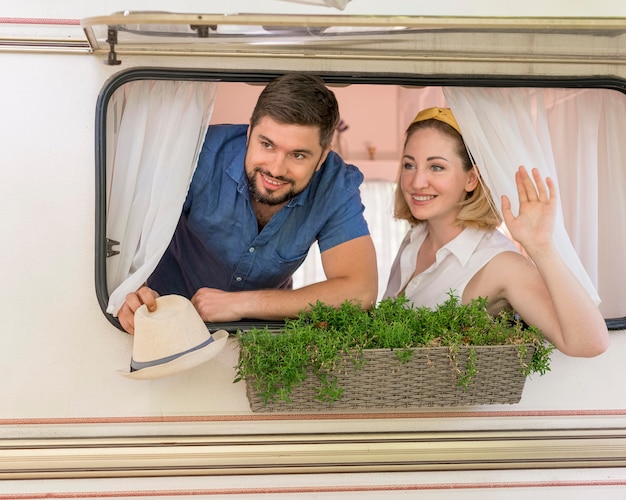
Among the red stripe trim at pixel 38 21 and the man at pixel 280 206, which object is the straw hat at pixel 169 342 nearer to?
the man at pixel 280 206

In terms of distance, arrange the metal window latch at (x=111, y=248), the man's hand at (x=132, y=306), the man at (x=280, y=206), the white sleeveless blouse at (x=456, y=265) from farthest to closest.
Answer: the white sleeveless blouse at (x=456, y=265) → the man at (x=280, y=206) → the metal window latch at (x=111, y=248) → the man's hand at (x=132, y=306)

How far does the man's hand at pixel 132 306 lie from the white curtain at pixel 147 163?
0.12 m

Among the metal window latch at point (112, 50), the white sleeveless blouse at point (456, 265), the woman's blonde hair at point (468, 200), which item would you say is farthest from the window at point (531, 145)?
the white sleeveless blouse at point (456, 265)

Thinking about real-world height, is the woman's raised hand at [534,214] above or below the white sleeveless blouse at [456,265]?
above

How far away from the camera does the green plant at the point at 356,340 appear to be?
2.97 m

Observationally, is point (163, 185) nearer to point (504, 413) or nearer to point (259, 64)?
point (259, 64)

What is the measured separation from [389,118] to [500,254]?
4.45 m

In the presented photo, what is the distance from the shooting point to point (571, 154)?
11.9ft

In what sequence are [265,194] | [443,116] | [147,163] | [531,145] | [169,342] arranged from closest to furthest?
[169,342]
[147,163]
[531,145]
[265,194]
[443,116]

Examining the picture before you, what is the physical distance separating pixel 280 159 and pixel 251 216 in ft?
1.07

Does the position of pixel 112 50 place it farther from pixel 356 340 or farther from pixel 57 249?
pixel 356 340

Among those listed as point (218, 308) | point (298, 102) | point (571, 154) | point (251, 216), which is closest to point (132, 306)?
point (218, 308)

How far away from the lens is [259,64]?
10.5ft

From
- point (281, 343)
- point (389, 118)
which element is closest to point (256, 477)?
point (281, 343)
